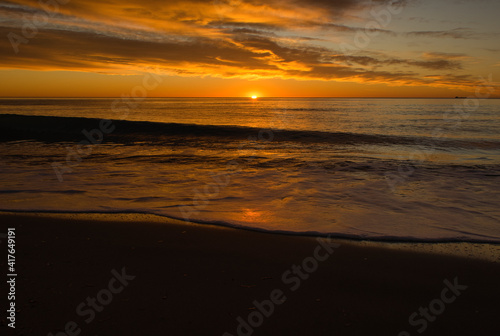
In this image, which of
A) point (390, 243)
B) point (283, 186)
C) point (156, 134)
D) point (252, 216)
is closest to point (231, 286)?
point (252, 216)

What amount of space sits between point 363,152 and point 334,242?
11.3m

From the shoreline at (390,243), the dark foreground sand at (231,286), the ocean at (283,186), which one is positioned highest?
the dark foreground sand at (231,286)

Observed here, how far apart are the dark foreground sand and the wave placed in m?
14.8

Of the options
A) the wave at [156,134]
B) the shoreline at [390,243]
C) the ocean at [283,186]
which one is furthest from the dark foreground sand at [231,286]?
the wave at [156,134]

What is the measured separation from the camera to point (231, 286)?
3.61 metres

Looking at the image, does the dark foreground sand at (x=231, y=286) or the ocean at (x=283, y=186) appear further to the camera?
the ocean at (x=283, y=186)

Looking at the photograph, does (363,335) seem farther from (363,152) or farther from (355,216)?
(363,152)

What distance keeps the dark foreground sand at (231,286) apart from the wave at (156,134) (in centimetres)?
1478

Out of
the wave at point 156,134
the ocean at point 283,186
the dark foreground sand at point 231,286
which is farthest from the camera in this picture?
the wave at point 156,134

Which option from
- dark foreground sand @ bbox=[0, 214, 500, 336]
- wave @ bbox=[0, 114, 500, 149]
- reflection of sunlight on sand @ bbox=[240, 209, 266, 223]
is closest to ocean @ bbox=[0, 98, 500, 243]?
reflection of sunlight on sand @ bbox=[240, 209, 266, 223]

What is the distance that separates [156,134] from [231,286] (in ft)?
66.2

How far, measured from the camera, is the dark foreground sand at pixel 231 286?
3.01 meters

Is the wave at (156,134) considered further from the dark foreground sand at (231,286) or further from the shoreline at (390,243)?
the dark foreground sand at (231,286)

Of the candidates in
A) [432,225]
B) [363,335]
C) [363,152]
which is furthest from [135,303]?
[363,152]
